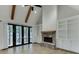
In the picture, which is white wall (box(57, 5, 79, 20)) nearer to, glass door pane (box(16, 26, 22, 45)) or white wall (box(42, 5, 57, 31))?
white wall (box(42, 5, 57, 31))

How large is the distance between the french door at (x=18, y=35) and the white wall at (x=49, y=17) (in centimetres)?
239

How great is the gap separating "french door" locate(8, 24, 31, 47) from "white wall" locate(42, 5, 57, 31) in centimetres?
239

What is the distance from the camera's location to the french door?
8.64 m

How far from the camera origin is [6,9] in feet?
22.9

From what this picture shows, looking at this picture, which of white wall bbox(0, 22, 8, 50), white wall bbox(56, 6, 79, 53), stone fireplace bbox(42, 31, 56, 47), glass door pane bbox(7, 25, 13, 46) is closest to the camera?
white wall bbox(56, 6, 79, 53)

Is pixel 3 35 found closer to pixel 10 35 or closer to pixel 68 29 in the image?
pixel 10 35

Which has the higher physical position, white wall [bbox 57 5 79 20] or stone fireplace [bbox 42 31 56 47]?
white wall [bbox 57 5 79 20]

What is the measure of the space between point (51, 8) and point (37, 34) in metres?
4.02

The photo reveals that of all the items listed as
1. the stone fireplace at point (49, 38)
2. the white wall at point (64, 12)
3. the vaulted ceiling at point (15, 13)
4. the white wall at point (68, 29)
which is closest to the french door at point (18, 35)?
the vaulted ceiling at point (15, 13)

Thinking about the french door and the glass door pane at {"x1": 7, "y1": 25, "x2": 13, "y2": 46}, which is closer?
the glass door pane at {"x1": 7, "y1": 25, "x2": 13, "y2": 46}

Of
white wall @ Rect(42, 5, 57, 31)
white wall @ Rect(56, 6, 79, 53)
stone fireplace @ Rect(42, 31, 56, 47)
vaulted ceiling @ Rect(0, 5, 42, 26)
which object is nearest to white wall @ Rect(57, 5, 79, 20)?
white wall @ Rect(56, 6, 79, 53)

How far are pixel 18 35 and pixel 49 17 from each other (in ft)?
11.5

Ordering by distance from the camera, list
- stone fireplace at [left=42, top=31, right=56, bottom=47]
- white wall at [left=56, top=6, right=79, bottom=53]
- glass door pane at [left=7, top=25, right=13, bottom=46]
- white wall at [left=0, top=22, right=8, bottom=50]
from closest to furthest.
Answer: white wall at [left=56, top=6, right=79, bottom=53], white wall at [left=0, top=22, right=8, bottom=50], stone fireplace at [left=42, top=31, right=56, bottom=47], glass door pane at [left=7, top=25, right=13, bottom=46]
